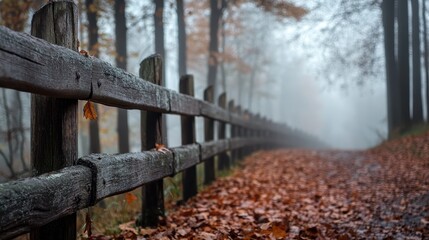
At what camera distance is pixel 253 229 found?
346 cm

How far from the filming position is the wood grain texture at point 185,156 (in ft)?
12.6

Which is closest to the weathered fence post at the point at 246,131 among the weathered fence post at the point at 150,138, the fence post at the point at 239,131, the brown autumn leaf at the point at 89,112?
the fence post at the point at 239,131

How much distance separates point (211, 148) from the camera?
563cm

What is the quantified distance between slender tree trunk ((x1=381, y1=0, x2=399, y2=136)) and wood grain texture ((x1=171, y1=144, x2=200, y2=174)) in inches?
432

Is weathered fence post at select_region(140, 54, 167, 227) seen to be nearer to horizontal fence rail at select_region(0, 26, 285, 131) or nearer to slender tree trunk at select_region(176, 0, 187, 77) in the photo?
horizontal fence rail at select_region(0, 26, 285, 131)

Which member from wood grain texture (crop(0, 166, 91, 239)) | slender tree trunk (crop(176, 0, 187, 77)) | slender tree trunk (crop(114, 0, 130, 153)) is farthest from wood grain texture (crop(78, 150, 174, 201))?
slender tree trunk (crop(176, 0, 187, 77))

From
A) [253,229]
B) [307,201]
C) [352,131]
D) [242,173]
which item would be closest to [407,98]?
[242,173]

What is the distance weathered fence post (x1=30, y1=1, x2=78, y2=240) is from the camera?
2.08 metres

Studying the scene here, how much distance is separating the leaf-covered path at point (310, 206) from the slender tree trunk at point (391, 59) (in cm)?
686

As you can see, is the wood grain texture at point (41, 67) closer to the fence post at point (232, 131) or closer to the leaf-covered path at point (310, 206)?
the leaf-covered path at point (310, 206)

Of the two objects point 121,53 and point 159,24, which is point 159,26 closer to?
point 159,24

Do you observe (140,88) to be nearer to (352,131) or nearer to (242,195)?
(242,195)

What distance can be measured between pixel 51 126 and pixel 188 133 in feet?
9.35

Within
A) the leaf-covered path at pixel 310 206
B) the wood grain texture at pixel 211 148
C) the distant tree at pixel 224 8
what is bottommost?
the leaf-covered path at pixel 310 206
